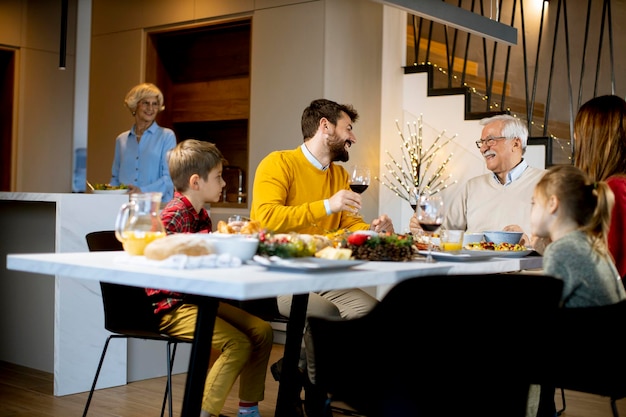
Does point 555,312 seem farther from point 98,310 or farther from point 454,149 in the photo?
point 454,149

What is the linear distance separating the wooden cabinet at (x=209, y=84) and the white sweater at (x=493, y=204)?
275 centimetres

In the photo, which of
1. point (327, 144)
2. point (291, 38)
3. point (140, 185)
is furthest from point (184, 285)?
Result: point (291, 38)

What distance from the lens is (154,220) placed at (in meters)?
2.30

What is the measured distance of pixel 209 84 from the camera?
7086 millimetres

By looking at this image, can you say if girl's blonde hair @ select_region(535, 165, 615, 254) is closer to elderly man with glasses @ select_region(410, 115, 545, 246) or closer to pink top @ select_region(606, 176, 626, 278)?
pink top @ select_region(606, 176, 626, 278)

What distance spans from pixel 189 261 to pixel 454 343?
0.66 meters

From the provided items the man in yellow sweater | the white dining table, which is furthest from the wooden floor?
the white dining table

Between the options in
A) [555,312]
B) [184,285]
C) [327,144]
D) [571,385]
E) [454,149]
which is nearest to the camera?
[184,285]

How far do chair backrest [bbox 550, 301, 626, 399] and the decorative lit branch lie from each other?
3785 mm

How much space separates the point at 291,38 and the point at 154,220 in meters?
3.79

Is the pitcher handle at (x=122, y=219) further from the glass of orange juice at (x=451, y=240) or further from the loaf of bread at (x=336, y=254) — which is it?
the glass of orange juice at (x=451, y=240)

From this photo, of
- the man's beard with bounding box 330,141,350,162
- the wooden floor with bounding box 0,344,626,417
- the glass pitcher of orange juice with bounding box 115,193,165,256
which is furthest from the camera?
the man's beard with bounding box 330,141,350,162

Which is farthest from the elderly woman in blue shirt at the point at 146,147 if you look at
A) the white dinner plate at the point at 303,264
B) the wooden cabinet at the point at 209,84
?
the white dinner plate at the point at 303,264

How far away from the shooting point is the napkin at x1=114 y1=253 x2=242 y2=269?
2.00 m
